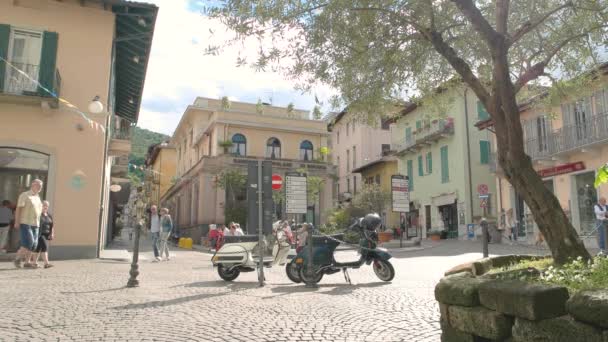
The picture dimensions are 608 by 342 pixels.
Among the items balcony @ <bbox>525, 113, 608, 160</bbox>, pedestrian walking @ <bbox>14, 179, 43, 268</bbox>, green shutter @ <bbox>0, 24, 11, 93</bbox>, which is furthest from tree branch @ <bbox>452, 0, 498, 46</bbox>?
balcony @ <bbox>525, 113, 608, 160</bbox>

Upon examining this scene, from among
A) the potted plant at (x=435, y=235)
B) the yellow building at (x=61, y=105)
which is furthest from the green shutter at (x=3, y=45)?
the potted plant at (x=435, y=235)

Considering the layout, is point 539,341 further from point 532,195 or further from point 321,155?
point 321,155

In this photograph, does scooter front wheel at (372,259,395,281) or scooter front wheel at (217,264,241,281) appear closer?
scooter front wheel at (372,259,395,281)

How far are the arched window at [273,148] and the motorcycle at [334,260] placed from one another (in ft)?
89.6

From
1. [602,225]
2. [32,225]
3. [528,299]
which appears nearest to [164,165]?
[32,225]

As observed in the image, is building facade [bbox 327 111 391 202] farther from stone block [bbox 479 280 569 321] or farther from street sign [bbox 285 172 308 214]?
stone block [bbox 479 280 569 321]

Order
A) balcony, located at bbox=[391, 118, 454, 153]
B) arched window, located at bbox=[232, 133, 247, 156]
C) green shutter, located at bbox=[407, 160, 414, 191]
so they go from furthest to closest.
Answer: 1. green shutter, located at bbox=[407, 160, 414, 191]
2. arched window, located at bbox=[232, 133, 247, 156]
3. balcony, located at bbox=[391, 118, 454, 153]

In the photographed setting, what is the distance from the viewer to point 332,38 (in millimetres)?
6832

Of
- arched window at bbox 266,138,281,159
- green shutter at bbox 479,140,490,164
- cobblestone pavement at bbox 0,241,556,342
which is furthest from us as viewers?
arched window at bbox 266,138,281,159

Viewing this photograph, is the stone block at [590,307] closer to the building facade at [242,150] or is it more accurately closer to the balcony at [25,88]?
the balcony at [25,88]

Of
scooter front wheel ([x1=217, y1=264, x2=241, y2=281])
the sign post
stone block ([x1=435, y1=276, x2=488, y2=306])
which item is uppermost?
the sign post

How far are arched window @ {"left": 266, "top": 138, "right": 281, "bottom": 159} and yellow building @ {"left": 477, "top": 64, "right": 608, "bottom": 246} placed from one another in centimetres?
1808

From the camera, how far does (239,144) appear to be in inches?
1403

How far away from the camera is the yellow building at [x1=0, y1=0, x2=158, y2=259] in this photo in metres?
13.9
